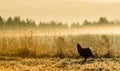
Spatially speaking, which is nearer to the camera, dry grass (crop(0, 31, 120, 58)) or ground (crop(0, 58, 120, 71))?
ground (crop(0, 58, 120, 71))

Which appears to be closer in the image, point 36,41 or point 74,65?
point 74,65

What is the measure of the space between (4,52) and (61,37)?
8.84 ft

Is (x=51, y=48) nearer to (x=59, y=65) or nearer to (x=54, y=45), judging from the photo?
(x=54, y=45)

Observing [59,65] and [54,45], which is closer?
[59,65]

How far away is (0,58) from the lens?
17.1m

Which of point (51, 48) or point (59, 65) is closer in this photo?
point (59, 65)

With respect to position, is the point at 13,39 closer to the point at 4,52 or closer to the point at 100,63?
the point at 4,52


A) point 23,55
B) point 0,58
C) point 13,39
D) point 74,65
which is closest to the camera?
point 74,65

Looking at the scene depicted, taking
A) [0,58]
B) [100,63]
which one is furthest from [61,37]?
[100,63]

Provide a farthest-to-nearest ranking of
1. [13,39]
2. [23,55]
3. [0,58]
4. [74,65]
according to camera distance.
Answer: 1. [13,39]
2. [23,55]
3. [0,58]
4. [74,65]

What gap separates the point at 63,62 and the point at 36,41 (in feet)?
14.6

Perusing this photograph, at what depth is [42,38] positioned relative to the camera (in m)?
19.6

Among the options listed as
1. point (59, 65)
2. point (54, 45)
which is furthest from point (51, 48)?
point (59, 65)

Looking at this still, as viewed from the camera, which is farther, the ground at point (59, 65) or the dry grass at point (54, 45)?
the dry grass at point (54, 45)
